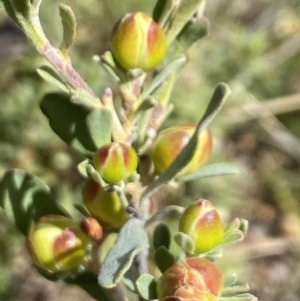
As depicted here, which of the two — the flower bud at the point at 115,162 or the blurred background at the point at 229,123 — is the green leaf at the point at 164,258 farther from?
the blurred background at the point at 229,123

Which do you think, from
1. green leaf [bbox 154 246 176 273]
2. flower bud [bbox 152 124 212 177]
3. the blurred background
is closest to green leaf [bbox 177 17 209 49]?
flower bud [bbox 152 124 212 177]

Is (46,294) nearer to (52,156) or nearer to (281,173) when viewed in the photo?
(52,156)

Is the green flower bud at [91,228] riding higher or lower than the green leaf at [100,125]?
lower

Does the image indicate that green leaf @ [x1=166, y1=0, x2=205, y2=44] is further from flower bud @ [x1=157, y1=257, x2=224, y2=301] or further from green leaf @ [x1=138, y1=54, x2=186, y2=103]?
flower bud @ [x1=157, y1=257, x2=224, y2=301]

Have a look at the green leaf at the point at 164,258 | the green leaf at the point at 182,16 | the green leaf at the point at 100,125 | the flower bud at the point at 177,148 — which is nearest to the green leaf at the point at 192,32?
the green leaf at the point at 182,16

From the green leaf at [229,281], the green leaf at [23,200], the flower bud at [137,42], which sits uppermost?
the flower bud at [137,42]

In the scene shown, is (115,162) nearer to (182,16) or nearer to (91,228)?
(91,228)
